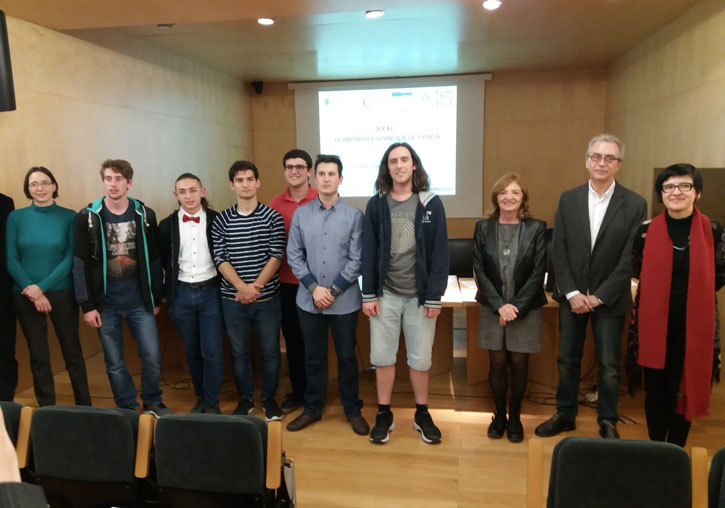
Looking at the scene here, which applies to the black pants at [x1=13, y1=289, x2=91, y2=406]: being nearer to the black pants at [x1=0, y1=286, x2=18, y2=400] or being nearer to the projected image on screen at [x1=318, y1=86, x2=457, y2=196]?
the black pants at [x1=0, y1=286, x2=18, y2=400]

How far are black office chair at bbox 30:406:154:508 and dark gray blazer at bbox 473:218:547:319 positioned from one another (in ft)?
5.59

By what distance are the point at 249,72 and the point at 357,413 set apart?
4837mm

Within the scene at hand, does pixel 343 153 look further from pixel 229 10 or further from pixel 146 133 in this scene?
pixel 229 10

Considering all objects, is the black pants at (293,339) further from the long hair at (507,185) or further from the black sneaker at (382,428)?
the long hair at (507,185)

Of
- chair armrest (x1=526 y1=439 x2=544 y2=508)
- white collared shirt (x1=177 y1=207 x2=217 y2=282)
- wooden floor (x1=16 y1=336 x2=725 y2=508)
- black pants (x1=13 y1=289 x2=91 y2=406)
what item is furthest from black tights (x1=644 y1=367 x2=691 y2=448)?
black pants (x1=13 y1=289 x2=91 y2=406)

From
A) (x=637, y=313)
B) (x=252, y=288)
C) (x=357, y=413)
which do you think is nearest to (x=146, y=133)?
(x=252, y=288)

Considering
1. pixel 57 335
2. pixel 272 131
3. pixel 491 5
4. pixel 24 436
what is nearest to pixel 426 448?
pixel 24 436

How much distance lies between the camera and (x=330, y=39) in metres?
4.72

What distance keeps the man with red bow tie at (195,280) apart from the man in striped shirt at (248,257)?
7cm

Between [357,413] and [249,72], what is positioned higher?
[249,72]

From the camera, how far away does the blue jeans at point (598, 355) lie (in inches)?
100

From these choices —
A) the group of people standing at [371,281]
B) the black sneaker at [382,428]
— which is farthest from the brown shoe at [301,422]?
the black sneaker at [382,428]

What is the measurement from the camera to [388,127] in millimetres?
6578

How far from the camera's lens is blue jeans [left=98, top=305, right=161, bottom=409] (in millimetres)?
2896
